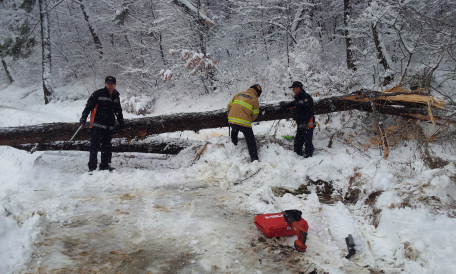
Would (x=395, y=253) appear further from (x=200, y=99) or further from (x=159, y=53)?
(x=159, y=53)

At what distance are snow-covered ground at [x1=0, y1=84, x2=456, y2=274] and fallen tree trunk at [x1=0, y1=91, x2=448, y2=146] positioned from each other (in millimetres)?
518

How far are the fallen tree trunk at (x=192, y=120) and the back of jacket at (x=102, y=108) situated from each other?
45cm

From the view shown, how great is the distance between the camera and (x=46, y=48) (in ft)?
47.6

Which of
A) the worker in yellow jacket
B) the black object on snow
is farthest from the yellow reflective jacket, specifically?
the black object on snow

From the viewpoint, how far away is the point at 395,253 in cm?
254

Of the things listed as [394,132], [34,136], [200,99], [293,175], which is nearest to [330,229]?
[293,175]

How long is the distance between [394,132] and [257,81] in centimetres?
597

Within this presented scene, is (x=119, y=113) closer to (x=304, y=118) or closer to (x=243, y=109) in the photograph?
(x=243, y=109)

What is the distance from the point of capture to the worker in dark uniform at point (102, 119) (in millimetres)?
4883

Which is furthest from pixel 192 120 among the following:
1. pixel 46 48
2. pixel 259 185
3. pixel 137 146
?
pixel 46 48

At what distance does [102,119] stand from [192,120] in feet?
5.65

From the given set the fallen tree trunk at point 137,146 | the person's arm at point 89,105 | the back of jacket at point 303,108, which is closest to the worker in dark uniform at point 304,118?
the back of jacket at point 303,108

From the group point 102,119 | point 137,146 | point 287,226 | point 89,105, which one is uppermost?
point 89,105

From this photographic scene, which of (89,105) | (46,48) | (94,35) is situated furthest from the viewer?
(94,35)
